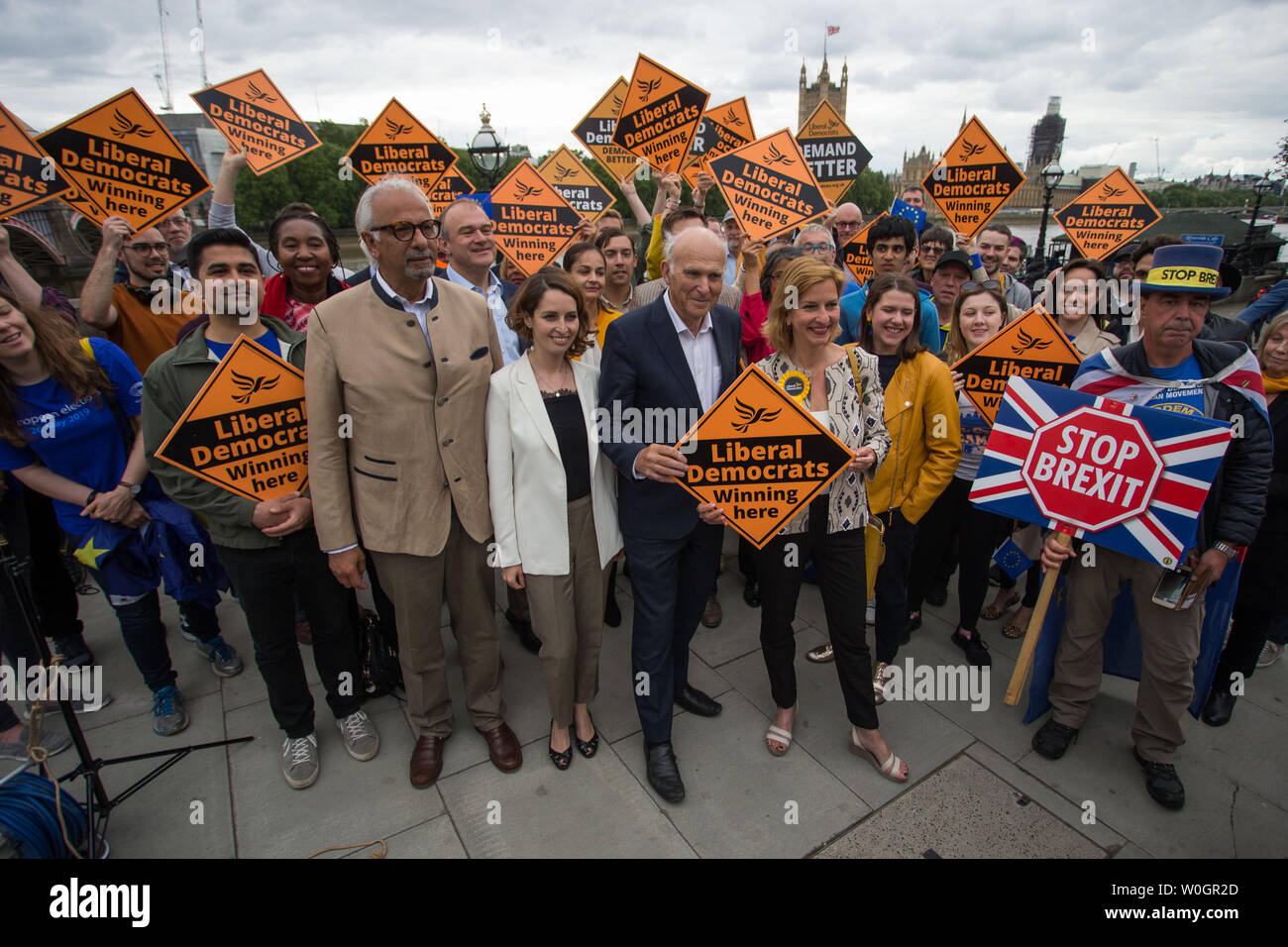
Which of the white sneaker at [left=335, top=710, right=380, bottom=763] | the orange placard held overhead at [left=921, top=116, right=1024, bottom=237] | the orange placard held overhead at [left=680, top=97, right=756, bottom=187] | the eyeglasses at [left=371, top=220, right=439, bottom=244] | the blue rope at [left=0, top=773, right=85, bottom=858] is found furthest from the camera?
the orange placard held overhead at [left=680, top=97, right=756, bottom=187]

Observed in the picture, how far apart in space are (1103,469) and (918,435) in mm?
857

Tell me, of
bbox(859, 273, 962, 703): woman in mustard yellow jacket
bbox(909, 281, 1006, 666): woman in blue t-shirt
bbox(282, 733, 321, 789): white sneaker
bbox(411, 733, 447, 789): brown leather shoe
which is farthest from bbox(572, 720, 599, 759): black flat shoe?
bbox(909, 281, 1006, 666): woman in blue t-shirt

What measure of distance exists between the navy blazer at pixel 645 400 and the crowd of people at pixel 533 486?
15mm

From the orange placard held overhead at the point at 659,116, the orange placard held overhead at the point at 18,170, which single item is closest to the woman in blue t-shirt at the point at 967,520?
the orange placard held overhead at the point at 659,116

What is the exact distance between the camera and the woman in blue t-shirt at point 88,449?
3.12m

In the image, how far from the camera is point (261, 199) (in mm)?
41969

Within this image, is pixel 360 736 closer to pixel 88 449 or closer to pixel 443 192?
pixel 88 449

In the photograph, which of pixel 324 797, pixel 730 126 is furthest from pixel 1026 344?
pixel 730 126

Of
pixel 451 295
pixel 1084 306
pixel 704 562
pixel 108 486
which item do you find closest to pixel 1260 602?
pixel 1084 306

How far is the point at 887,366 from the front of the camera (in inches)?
141

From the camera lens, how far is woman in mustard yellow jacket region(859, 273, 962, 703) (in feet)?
11.2

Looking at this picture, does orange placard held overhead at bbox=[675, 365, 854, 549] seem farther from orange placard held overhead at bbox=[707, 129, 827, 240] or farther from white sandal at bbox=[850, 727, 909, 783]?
orange placard held overhead at bbox=[707, 129, 827, 240]

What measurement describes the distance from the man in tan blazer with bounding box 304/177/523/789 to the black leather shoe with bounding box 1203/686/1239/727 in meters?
4.18

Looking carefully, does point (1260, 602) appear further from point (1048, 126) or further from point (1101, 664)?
point (1048, 126)
